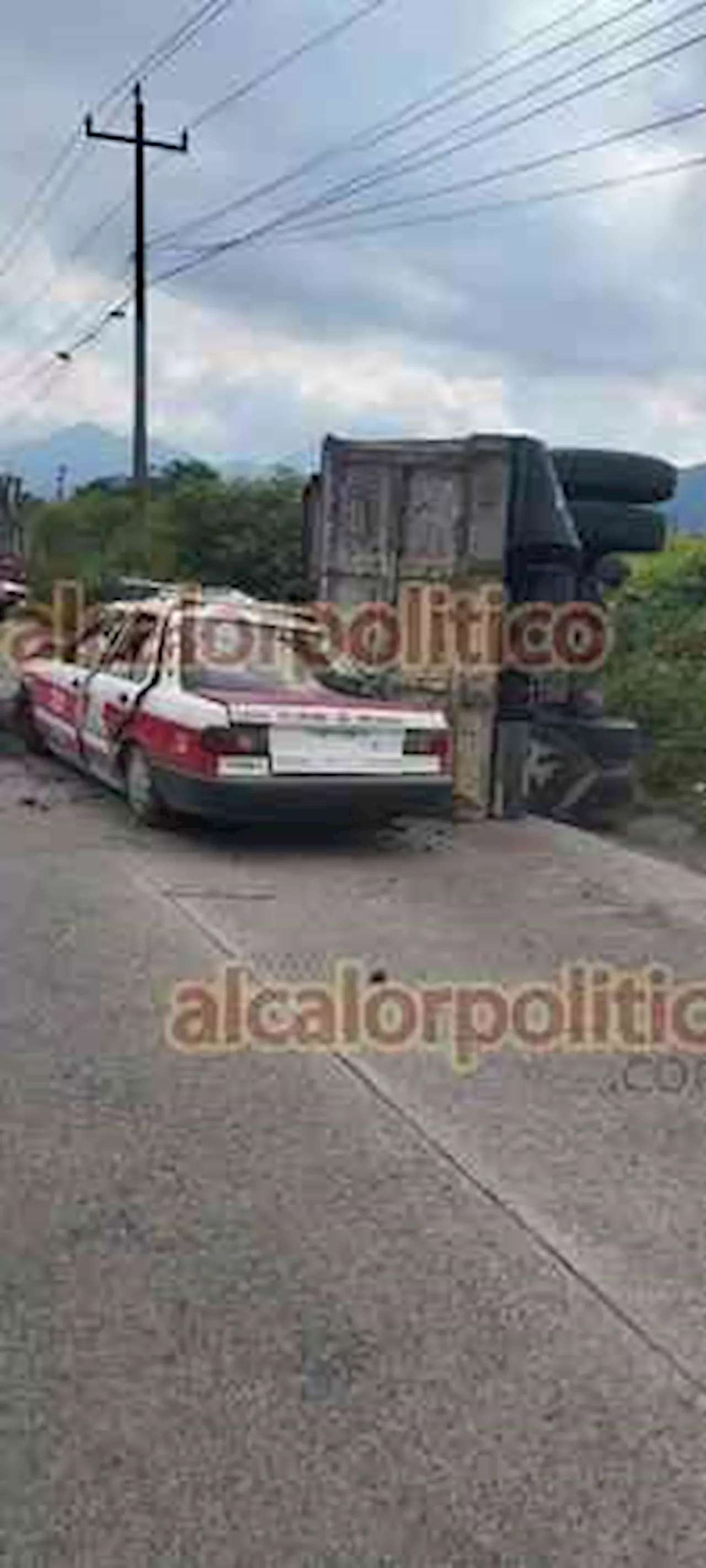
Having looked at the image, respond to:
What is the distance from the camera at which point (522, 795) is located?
416 inches

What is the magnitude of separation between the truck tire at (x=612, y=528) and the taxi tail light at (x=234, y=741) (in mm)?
4172

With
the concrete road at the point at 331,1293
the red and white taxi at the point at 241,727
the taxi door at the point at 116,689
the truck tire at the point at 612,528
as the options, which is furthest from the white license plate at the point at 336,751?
the truck tire at the point at 612,528

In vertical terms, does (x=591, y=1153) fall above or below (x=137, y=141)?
below

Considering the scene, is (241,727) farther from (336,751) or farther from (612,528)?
(612,528)

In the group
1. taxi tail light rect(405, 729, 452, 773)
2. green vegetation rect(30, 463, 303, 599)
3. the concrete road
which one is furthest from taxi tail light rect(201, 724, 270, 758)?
green vegetation rect(30, 463, 303, 599)

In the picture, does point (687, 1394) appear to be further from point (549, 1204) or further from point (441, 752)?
point (441, 752)

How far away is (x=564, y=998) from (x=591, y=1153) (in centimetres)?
169

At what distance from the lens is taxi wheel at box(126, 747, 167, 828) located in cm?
909

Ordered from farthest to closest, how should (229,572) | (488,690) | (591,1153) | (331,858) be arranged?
1. (229,572)
2. (488,690)
3. (331,858)
4. (591,1153)

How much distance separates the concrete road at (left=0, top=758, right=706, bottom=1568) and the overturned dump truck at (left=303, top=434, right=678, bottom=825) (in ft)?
13.5

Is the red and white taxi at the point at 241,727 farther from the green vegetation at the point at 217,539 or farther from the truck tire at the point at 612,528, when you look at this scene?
the green vegetation at the point at 217,539

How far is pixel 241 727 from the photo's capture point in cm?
843

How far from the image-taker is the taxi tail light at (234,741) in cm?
841

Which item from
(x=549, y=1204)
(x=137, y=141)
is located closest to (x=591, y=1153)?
(x=549, y=1204)
